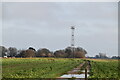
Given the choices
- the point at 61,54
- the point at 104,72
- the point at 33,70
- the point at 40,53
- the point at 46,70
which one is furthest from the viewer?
the point at 61,54

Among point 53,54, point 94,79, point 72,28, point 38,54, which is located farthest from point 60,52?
point 94,79

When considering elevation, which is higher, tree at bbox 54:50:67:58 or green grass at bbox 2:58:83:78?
tree at bbox 54:50:67:58

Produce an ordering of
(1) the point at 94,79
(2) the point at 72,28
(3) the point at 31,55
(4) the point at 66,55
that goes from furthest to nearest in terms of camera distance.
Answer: (4) the point at 66,55, (3) the point at 31,55, (2) the point at 72,28, (1) the point at 94,79

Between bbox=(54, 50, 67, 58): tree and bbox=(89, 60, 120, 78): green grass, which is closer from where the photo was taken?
bbox=(89, 60, 120, 78): green grass

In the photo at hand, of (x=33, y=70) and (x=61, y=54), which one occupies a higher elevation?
(x=61, y=54)

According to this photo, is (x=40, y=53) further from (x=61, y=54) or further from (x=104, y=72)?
(x=104, y=72)

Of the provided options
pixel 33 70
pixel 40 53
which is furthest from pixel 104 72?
pixel 40 53

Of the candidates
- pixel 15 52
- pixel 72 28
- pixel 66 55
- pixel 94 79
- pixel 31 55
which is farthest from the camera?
pixel 66 55

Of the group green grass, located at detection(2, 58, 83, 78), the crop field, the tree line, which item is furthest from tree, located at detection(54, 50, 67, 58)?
the crop field

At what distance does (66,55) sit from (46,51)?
7.68m

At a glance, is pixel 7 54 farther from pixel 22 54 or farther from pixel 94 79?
pixel 94 79

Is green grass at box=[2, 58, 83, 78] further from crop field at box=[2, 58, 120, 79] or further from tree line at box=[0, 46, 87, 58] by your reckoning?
tree line at box=[0, 46, 87, 58]

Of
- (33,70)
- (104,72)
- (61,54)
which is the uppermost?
(61,54)

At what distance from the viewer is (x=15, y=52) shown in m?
78.9
